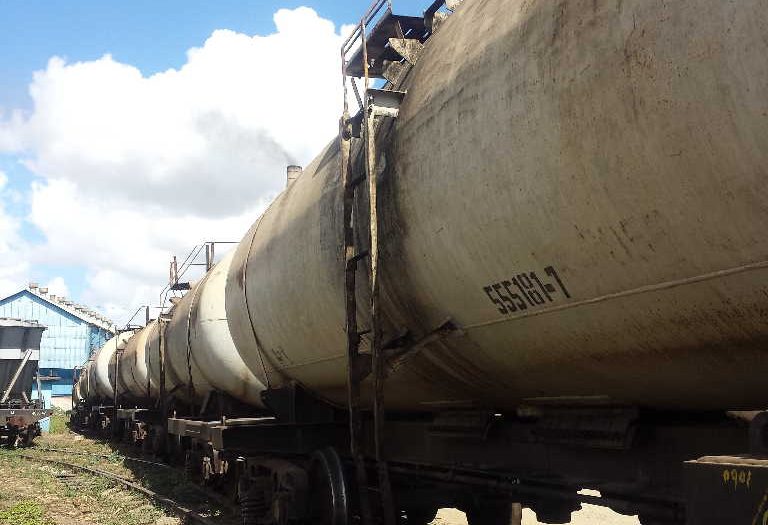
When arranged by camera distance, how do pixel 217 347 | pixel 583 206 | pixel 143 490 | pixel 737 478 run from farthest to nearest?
1. pixel 143 490
2. pixel 217 347
3. pixel 583 206
4. pixel 737 478

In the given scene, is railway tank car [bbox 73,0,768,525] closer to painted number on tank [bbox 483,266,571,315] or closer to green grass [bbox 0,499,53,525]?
painted number on tank [bbox 483,266,571,315]

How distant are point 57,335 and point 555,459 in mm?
59754

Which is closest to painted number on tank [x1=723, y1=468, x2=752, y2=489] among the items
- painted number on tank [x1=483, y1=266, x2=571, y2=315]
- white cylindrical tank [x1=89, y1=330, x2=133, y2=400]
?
painted number on tank [x1=483, y1=266, x2=571, y2=315]

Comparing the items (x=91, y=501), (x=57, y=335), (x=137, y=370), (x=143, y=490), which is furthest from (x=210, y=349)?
(x=57, y=335)

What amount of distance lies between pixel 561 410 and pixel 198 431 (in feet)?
19.4

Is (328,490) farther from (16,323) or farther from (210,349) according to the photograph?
(16,323)

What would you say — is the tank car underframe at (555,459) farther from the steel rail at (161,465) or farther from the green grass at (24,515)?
the green grass at (24,515)

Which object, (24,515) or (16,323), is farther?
(16,323)

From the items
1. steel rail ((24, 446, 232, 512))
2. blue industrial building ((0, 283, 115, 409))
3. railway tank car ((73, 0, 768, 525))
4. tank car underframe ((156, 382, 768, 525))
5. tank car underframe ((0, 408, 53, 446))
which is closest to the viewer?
tank car underframe ((156, 382, 768, 525))

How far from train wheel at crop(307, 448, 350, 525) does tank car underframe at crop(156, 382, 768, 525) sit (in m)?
0.06

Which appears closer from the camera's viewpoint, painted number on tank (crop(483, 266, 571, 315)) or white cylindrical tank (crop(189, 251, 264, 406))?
painted number on tank (crop(483, 266, 571, 315))

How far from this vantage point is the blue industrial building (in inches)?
2189

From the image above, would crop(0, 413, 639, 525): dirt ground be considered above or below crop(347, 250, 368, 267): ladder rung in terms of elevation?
below

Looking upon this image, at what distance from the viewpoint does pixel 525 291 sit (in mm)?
3553
